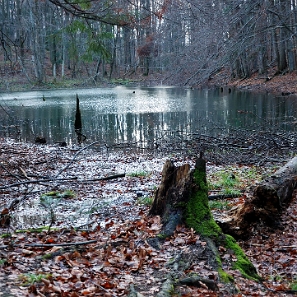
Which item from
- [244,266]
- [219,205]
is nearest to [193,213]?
[244,266]

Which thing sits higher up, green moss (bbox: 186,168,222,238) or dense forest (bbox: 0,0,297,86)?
dense forest (bbox: 0,0,297,86)

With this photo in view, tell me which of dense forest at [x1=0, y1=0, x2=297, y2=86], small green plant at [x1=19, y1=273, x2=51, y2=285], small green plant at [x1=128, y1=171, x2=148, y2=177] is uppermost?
dense forest at [x1=0, y1=0, x2=297, y2=86]

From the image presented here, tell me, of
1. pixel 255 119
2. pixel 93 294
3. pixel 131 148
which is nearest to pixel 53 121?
pixel 131 148

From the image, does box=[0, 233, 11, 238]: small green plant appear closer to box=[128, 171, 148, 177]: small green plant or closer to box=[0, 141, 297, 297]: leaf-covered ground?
box=[0, 141, 297, 297]: leaf-covered ground

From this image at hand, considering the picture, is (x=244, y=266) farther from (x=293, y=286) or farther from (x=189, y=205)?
(x=189, y=205)

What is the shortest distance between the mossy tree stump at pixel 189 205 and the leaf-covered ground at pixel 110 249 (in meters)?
0.16

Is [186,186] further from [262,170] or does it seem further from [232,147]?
[232,147]

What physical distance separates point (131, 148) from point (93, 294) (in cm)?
1368

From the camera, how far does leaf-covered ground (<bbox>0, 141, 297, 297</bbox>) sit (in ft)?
14.1

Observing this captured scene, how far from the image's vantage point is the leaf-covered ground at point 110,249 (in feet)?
14.1

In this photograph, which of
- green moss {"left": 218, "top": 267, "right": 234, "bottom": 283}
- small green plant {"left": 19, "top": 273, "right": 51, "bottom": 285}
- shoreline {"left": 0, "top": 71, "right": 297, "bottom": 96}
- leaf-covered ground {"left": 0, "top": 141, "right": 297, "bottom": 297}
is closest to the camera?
small green plant {"left": 19, "top": 273, "right": 51, "bottom": 285}

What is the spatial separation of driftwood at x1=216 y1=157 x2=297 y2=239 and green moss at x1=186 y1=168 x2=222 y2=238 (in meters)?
0.68

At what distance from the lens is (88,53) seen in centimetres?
704

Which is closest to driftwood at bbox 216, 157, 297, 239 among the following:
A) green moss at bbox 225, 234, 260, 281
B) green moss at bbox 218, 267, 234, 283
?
green moss at bbox 225, 234, 260, 281
